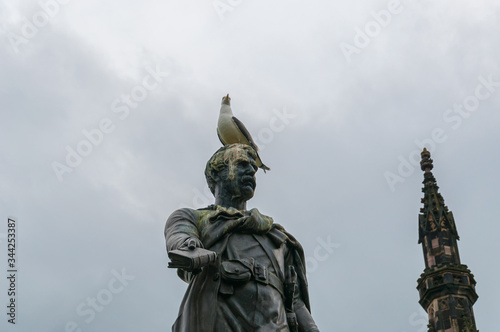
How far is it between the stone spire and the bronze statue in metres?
37.4

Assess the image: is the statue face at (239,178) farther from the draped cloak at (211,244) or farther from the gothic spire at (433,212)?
the gothic spire at (433,212)

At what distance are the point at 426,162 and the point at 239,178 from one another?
50822mm

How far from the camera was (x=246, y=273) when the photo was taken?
8555mm

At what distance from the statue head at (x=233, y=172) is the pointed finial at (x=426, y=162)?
4937cm

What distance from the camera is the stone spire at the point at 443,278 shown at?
4659cm

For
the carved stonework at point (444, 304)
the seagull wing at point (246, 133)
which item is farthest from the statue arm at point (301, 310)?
the carved stonework at point (444, 304)

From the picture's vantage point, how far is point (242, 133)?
10406 mm

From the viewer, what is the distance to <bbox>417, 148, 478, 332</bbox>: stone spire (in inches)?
1834

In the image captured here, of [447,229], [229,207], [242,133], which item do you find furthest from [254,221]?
[447,229]

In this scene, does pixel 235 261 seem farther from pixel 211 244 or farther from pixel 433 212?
pixel 433 212

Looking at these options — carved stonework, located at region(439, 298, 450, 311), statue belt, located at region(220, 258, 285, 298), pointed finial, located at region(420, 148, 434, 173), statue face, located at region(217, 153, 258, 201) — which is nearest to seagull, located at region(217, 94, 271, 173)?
statue face, located at region(217, 153, 258, 201)

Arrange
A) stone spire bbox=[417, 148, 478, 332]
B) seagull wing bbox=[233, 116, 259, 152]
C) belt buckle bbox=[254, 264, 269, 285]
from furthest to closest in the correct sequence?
1. stone spire bbox=[417, 148, 478, 332]
2. seagull wing bbox=[233, 116, 259, 152]
3. belt buckle bbox=[254, 264, 269, 285]

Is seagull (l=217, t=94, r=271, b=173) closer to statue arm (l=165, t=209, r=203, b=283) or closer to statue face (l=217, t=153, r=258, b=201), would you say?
statue face (l=217, t=153, r=258, b=201)

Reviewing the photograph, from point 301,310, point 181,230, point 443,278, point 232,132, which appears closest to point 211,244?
point 181,230
